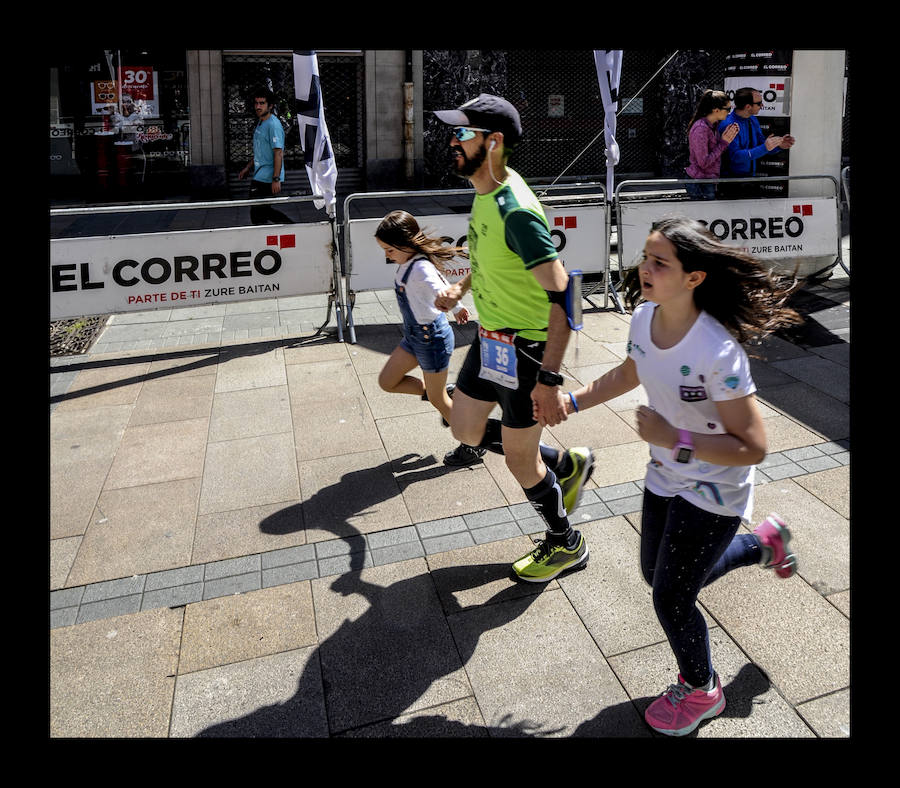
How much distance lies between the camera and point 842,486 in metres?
4.75

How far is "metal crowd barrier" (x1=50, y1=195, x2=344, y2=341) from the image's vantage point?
7684 mm

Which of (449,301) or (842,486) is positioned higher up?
(449,301)

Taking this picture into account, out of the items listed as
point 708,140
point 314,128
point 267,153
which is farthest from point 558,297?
point 267,153

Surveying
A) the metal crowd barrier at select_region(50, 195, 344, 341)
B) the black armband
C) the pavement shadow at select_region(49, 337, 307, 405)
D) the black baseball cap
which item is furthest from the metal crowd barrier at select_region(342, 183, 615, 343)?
the black armband

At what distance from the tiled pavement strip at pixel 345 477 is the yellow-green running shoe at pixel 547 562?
0.31 meters

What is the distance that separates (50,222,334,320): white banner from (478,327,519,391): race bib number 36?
4911 mm

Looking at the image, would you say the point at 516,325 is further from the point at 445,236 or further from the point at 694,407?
the point at 445,236

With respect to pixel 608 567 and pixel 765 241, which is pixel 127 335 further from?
pixel 765 241

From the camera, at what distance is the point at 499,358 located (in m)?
3.72

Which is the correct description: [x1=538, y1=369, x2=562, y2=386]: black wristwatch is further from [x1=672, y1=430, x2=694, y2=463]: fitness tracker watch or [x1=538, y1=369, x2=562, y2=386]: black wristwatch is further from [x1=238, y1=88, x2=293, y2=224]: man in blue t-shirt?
[x1=238, y1=88, x2=293, y2=224]: man in blue t-shirt

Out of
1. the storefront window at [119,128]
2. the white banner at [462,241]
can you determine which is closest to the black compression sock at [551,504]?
the white banner at [462,241]
